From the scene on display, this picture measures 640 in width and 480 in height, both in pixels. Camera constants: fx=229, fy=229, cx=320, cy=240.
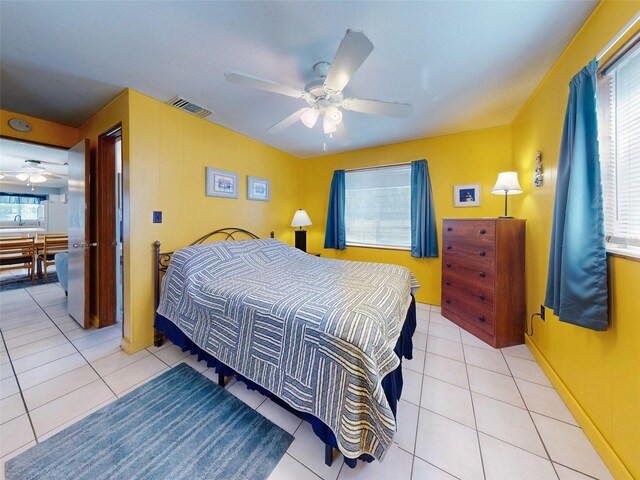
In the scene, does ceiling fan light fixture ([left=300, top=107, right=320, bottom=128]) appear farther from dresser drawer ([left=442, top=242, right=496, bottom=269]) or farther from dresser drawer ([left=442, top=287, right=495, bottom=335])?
dresser drawer ([left=442, top=287, right=495, bottom=335])

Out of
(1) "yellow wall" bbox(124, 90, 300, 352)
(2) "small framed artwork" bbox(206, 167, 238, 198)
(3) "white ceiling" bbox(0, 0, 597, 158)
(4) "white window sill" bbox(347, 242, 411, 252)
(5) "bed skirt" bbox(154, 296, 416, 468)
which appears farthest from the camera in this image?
(4) "white window sill" bbox(347, 242, 411, 252)

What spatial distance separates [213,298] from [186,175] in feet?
5.15

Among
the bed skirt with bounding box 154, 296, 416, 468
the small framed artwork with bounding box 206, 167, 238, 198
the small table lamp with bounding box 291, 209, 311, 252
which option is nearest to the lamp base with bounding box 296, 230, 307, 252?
the small table lamp with bounding box 291, 209, 311, 252

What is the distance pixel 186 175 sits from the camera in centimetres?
254

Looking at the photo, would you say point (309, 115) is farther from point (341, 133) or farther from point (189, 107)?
point (189, 107)

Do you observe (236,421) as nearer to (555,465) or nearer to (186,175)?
(555,465)

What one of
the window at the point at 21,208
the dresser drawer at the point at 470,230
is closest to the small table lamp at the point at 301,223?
the dresser drawer at the point at 470,230

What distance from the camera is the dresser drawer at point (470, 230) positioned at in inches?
90.4

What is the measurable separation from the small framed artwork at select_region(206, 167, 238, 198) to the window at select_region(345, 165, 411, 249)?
6.15 ft

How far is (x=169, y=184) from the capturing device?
2402 mm

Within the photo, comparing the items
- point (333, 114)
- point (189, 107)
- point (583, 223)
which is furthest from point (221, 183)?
point (583, 223)

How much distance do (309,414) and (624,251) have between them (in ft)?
5.91

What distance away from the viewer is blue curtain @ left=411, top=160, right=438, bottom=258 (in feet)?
10.6

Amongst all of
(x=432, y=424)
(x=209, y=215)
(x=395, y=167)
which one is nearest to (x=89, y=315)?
(x=209, y=215)
